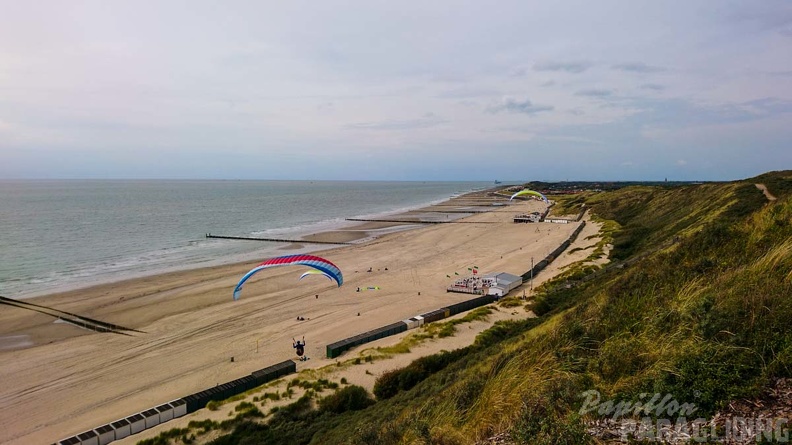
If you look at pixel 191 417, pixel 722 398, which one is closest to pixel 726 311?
pixel 722 398

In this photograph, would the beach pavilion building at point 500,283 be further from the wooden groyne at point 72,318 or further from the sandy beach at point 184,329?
the wooden groyne at point 72,318

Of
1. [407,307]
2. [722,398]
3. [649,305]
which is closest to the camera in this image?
[722,398]

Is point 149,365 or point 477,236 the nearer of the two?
point 149,365

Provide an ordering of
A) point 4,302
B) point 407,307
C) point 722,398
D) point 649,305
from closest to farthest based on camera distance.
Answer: point 722,398
point 649,305
point 407,307
point 4,302

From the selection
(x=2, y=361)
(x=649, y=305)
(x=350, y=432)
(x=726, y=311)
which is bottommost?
(x=2, y=361)

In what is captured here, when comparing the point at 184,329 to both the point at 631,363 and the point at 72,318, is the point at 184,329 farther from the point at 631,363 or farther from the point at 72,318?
the point at 631,363

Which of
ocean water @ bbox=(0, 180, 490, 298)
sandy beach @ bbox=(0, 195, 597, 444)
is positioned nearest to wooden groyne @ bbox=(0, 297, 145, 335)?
sandy beach @ bbox=(0, 195, 597, 444)

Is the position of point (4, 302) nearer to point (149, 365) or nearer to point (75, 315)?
point (75, 315)
